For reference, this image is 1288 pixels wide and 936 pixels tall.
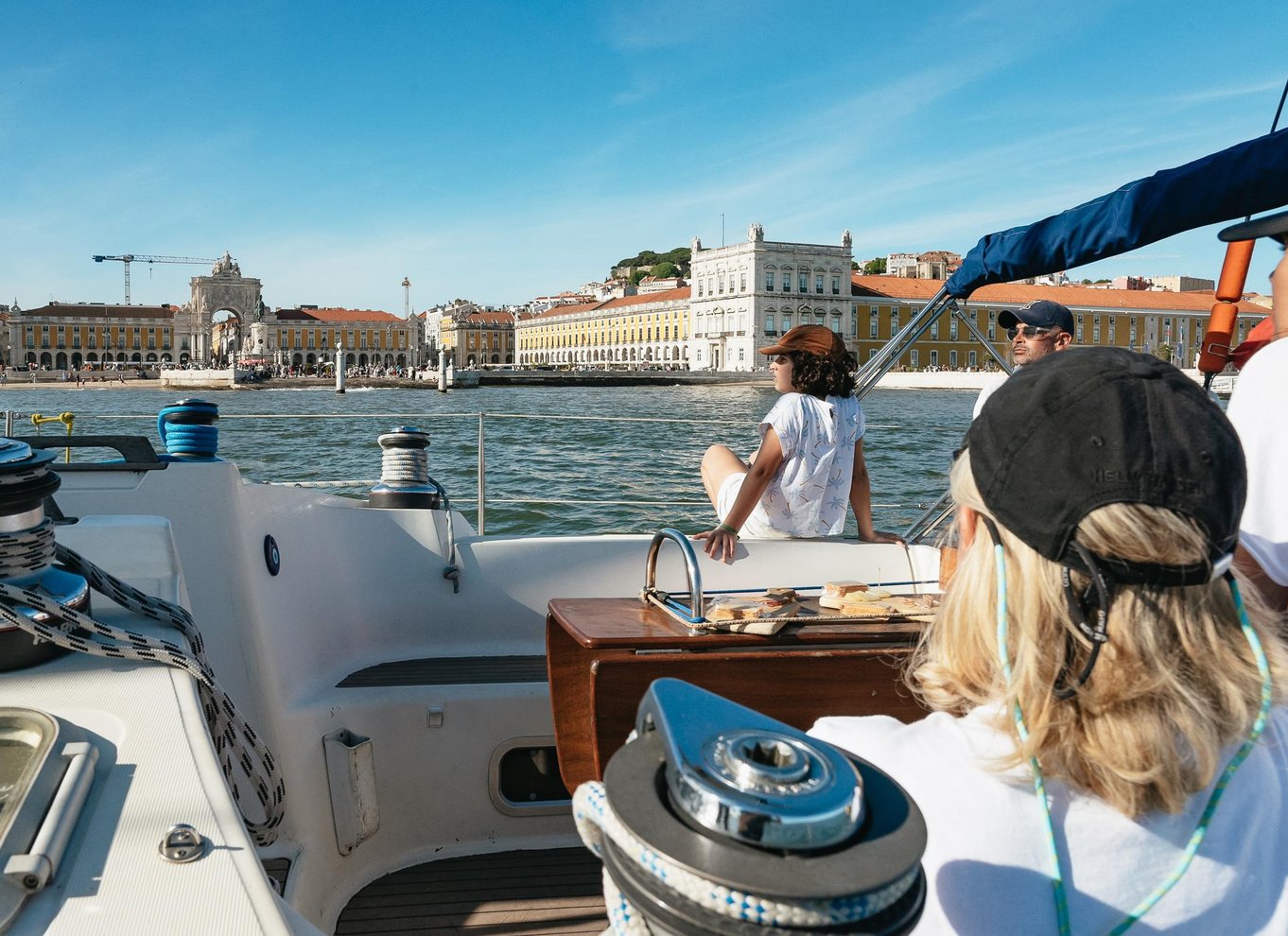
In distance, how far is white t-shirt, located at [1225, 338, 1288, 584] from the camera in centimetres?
114

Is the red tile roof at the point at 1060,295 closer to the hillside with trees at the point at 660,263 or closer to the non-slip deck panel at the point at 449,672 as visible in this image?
the hillside with trees at the point at 660,263

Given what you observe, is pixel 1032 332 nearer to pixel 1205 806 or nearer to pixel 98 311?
pixel 1205 806

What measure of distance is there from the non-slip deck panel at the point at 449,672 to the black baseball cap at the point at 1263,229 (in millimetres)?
1590

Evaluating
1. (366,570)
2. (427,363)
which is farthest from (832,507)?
(427,363)

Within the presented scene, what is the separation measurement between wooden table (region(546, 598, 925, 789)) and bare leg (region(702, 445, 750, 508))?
4.06ft

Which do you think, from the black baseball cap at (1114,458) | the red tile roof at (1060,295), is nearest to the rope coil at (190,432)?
the black baseball cap at (1114,458)

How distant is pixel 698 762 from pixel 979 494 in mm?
332

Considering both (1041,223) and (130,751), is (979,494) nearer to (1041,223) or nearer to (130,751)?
(130,751)

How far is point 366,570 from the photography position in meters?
2.43

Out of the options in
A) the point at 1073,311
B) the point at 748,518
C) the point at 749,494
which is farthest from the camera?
the point at 1073,311

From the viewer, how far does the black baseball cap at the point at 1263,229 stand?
1664 millimetres

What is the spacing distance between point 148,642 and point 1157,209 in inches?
74.2

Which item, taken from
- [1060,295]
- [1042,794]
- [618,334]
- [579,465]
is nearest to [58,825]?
[1042,794]

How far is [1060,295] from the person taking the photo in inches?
2689
